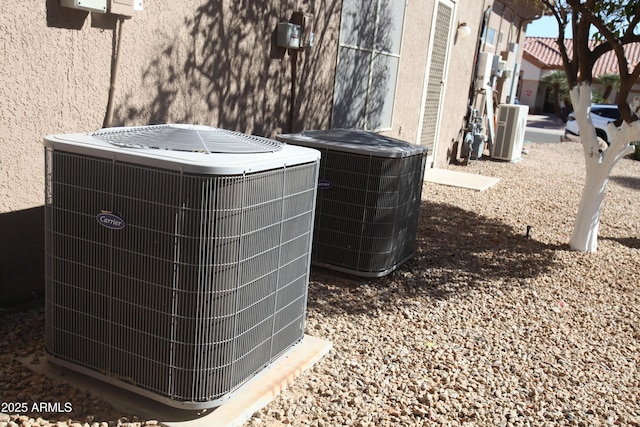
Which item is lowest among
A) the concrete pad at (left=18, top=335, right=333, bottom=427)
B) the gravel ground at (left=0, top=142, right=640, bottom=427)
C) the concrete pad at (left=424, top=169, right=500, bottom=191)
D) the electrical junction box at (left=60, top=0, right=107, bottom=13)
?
the gravel ground at (left=0, top=142, right=640, bottom=427)

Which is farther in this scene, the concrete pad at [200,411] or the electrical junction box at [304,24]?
the electrical junction box at [304,24]

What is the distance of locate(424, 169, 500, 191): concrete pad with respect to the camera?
35.7 ft

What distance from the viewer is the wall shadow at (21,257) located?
13.0 ft

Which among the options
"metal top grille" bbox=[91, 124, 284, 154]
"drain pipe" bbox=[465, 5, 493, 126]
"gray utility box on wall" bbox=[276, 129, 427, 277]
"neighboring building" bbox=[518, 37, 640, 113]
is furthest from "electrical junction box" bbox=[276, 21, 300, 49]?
"neighboring building" bbox=[518, 37, 640, 113]

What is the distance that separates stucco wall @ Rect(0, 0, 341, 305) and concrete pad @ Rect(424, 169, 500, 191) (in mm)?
5101

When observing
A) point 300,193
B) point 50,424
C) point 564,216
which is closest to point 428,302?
point 300,193

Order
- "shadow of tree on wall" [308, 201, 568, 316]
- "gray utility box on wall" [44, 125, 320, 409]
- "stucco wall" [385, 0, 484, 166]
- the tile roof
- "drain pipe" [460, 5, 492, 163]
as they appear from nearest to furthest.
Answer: "gray utility box on wall" [44, 125, 320, 409] → "shadow of tree on wall" [308, 201, 568, 316] → "stucco wall" [385, 0, 484, 166] → "drain pipe" [460, 5, 492, 163] → the tile roof

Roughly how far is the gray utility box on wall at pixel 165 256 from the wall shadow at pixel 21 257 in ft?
2.99

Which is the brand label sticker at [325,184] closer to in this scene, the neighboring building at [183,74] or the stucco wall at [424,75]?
the neighboring building at [183,74]

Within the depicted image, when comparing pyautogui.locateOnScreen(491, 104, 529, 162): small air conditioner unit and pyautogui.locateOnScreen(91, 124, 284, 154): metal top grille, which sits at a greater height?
pyautogui.locateOnScreen(91, 124, 284, 154): metal top grille

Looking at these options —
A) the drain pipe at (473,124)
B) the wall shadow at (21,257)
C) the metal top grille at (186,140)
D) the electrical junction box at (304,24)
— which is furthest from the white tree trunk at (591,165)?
the drain pipe at (473,124)

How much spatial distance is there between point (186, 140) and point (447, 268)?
362 centimetres

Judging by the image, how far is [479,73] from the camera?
14.4 meters

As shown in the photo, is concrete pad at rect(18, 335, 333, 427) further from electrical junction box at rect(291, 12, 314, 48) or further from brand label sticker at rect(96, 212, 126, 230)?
electrical junction box at rect(291, 12, 314, 48)
